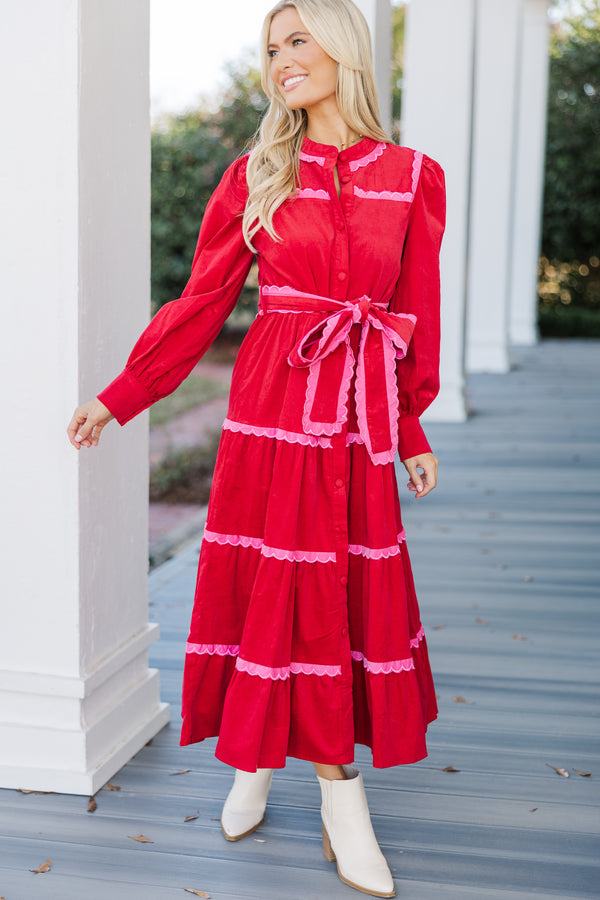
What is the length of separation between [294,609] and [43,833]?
2.30ft

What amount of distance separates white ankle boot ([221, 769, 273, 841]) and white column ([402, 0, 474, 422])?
4.71m

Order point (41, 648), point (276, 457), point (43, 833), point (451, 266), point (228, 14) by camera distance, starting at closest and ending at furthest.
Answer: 1. point (276, 457)
2. point (43, 833)
3. point (41, 648)
4. point (451, 266)
5. point (228, 14)

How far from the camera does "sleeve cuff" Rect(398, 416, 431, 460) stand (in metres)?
1.90

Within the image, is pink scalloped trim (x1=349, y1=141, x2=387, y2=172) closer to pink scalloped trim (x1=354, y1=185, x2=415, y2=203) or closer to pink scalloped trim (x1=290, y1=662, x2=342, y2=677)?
pink scalloped trim (x1=354, y1=185, x2=415, y2=203)

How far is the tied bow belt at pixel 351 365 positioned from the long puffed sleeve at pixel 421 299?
70 mm

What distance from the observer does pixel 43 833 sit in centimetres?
198

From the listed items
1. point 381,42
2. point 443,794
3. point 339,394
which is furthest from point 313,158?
point 381,42

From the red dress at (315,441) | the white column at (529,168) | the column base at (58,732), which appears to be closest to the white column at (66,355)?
the column base at (58,732)

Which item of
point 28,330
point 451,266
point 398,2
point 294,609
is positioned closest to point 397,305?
point 294,609

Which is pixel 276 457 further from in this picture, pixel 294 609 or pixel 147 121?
pixel 147 121

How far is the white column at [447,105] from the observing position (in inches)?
241

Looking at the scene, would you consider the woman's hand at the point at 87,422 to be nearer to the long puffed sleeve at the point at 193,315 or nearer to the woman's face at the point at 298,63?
the long puffed sleeve at the point at 193,315

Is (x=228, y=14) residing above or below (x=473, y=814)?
above

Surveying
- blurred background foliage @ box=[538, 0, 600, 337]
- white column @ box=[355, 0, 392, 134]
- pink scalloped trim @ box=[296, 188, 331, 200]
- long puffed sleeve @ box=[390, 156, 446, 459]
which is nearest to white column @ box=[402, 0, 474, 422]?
white column @ box=[355, 0, 392, 134]
